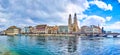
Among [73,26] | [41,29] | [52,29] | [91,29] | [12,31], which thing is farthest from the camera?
[12,31]

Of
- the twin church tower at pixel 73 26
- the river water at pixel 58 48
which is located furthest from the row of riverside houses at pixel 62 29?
the river water at pixel 58 48

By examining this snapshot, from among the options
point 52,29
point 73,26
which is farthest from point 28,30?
point 73,26

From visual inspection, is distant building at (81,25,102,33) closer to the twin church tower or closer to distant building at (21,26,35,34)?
the twin church tower

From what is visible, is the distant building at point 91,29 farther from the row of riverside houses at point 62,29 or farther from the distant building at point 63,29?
the distant building at point 63,29

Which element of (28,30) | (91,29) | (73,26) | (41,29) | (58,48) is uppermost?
(73,26)

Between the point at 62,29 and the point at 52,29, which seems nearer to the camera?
the point at 52,29

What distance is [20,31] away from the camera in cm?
9244

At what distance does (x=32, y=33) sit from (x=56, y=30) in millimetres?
10211

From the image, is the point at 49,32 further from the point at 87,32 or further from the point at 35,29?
the point at 87,32

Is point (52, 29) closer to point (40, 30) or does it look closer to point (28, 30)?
point (40, 30)

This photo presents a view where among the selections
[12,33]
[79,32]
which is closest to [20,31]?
[12,33]

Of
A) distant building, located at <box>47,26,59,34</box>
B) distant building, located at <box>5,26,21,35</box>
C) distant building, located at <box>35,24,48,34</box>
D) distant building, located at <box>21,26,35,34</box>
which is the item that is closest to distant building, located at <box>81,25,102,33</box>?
distant building, located at <box>47,26,59,34</box>

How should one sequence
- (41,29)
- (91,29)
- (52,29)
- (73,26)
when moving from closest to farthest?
(52,29) < (91,29) < (73,26) < (41,29)

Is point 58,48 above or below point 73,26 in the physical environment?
below
